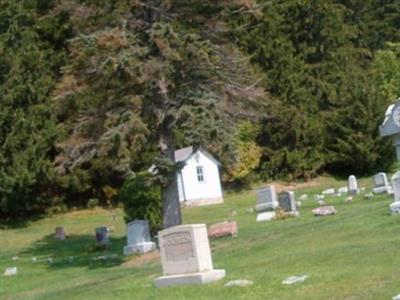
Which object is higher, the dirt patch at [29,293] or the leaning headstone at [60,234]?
the leaning headstone at [60,234]

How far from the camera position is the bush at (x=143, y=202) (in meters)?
26.9

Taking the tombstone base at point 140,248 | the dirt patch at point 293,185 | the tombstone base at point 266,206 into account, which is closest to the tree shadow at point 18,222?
the dirt patch at point 293,185

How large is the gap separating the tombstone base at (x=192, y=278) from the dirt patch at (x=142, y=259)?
7.78 metres

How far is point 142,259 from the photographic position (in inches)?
949

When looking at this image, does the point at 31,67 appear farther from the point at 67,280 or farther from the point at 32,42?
the point at 67,280

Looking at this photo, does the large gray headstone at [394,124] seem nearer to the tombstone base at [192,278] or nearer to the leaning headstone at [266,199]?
the leaning headstone at [266,199]

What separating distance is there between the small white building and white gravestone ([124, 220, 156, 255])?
20.4 m

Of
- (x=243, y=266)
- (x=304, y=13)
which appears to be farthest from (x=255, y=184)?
(x=243, y=266)

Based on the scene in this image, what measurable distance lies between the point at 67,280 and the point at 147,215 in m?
5.57

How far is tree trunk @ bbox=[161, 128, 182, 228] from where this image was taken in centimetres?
2572

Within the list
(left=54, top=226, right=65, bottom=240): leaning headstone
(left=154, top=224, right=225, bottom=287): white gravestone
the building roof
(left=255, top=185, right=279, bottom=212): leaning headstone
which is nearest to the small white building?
the building roof

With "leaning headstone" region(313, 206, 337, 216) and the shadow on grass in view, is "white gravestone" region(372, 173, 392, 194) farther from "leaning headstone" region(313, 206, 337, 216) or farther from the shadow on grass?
the shadow on grass

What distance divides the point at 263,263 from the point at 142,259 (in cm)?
756

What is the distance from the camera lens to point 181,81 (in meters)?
25.6
